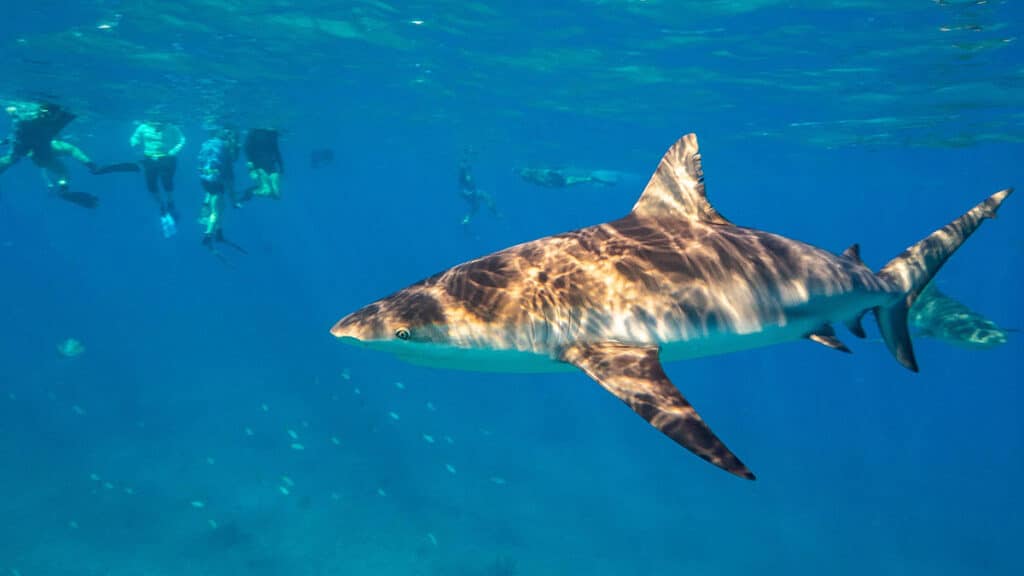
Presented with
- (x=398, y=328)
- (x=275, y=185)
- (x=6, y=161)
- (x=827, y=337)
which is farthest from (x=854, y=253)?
(x=6, y=161)

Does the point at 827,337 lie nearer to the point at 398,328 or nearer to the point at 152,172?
the point at 398,328

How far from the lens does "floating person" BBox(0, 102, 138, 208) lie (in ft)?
60.3

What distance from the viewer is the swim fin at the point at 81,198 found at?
18500 millimetres

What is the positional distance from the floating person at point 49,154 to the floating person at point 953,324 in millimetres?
19846

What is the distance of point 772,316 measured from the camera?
172 inches

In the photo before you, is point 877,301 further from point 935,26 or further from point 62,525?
point 62,525

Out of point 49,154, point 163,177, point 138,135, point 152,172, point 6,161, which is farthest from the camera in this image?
point 138,135

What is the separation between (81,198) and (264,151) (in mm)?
6141

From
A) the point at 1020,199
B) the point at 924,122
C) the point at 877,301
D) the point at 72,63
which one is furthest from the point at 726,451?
the point at 1020,199

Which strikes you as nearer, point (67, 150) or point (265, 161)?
point (67, 150)

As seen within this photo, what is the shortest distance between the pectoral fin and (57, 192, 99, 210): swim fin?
66.2ft

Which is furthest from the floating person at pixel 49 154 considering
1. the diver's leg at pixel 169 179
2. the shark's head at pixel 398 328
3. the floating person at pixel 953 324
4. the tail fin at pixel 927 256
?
the floating person at pixel 953 324

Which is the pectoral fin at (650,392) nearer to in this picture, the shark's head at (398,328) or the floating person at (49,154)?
the shark's head at (398,328)

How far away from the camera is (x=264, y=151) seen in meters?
22.9
